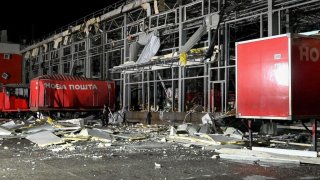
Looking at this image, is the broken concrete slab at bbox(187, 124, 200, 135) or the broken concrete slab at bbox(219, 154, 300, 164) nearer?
the broken concrete slab at bbox(219, 154, 300, 164)

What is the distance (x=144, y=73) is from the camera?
3030 centimetres

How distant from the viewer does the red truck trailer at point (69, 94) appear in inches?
1083

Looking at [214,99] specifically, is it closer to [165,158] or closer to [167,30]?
[167,30]

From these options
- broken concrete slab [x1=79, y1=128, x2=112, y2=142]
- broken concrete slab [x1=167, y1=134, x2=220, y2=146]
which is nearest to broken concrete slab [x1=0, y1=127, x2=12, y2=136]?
broken concrete slab [x1=79, y1=128, x2=112, y2=142]

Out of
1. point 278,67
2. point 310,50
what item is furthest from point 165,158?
point 310,50

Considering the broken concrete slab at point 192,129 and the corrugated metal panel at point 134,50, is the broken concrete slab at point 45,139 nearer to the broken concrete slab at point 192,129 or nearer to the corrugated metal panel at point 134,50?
the broken concrete slab at point 192,129

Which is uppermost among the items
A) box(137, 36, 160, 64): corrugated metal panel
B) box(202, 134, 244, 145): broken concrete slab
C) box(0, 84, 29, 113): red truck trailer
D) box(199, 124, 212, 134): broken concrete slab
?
box(137, 36, 160, 64): corrugated metal panel

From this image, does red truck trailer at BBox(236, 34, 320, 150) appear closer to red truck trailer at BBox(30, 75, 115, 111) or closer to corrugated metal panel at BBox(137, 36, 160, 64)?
corrugated metal panel at BBox(137, 36, 160, 64)

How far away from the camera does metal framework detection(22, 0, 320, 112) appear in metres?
21.9

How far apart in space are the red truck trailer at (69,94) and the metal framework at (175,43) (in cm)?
219

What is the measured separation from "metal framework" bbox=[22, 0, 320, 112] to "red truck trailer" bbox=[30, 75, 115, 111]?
7.17ft

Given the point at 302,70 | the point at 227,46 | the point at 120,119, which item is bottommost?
the point at 120,119

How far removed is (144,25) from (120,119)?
22.7 feet

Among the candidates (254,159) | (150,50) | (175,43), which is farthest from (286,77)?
(175,43)
